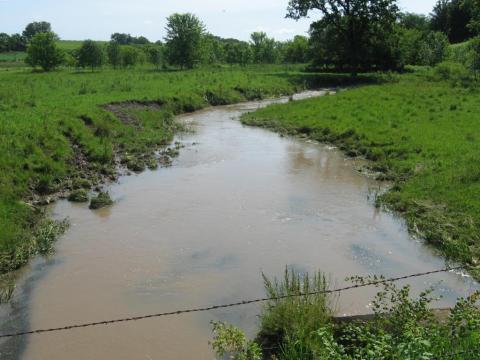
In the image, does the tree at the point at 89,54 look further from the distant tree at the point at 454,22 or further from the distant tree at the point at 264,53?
the distant tree at the point at 454,22

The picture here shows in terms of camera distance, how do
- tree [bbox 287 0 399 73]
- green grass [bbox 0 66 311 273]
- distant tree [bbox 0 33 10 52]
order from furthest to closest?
1. distant tree [bbox 0 33 10 52]
2. tree [bbox 287 0 399 73]
3. green grass [bbox 0 66 311 273]

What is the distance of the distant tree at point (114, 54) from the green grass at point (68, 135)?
124 ft

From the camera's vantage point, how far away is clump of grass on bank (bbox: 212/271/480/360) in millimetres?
5586

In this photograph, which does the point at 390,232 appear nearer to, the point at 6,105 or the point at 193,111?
the point at 6,105

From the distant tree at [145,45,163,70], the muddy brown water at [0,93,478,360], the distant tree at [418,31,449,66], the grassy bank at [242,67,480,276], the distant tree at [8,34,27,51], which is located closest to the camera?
the muddy brown water at [0,93,478,360]

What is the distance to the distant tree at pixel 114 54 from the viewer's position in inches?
2987

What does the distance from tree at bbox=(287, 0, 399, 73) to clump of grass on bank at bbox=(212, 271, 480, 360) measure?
169 ft

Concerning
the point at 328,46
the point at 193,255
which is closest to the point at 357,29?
the point at 328,46

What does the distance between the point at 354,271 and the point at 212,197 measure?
6565 millimetres

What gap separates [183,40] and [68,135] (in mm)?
54350

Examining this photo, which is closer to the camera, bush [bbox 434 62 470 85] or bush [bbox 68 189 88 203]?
bush [bbox 68 189 88 203]

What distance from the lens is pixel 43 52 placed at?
66562mm

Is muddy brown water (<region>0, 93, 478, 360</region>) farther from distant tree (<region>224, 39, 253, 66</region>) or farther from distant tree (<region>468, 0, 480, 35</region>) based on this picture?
distant tree (<region>224, 39, 253, 66</region>)

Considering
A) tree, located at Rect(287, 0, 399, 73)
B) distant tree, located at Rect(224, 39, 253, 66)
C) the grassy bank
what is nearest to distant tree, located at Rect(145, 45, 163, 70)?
distant tree, located at Rect(224, 39, 253, 66)
